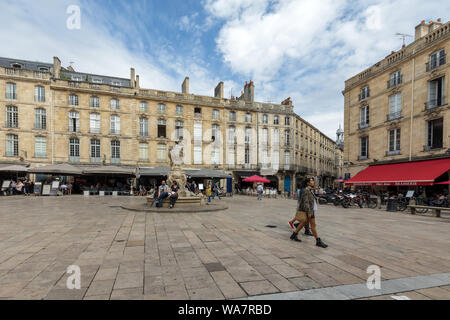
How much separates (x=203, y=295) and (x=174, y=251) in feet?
6.26

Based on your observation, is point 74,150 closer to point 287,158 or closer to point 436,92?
point 287,158

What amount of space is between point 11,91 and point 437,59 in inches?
1436

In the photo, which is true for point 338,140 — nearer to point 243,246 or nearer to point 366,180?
point 366,180

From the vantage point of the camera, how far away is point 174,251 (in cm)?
463

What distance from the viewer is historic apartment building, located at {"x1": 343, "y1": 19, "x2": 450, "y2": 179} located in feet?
49.1

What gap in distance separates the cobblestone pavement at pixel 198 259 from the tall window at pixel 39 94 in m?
22.0

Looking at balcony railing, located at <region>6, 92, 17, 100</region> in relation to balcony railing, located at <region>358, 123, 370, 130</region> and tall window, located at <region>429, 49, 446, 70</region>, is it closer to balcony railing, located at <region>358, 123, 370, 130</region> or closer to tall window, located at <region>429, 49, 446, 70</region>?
balcony railing, located at <region>358, 123, 370, 130</region>

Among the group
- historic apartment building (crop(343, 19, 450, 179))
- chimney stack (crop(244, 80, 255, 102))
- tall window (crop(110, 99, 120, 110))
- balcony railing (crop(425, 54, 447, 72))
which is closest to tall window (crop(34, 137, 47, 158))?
tall window (crop(110, 99, 120, 110))

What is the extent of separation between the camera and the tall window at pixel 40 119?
2336 centimetres

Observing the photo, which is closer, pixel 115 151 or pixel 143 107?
pixel 115 151

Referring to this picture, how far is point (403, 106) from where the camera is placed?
56.2ft

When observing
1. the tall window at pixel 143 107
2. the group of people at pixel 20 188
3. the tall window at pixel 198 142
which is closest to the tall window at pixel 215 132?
the tall window at pixel 198 142

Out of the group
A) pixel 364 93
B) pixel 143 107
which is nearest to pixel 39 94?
pixel 143 107

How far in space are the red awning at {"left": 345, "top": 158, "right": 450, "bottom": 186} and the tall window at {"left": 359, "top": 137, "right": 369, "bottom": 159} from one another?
1.47m
